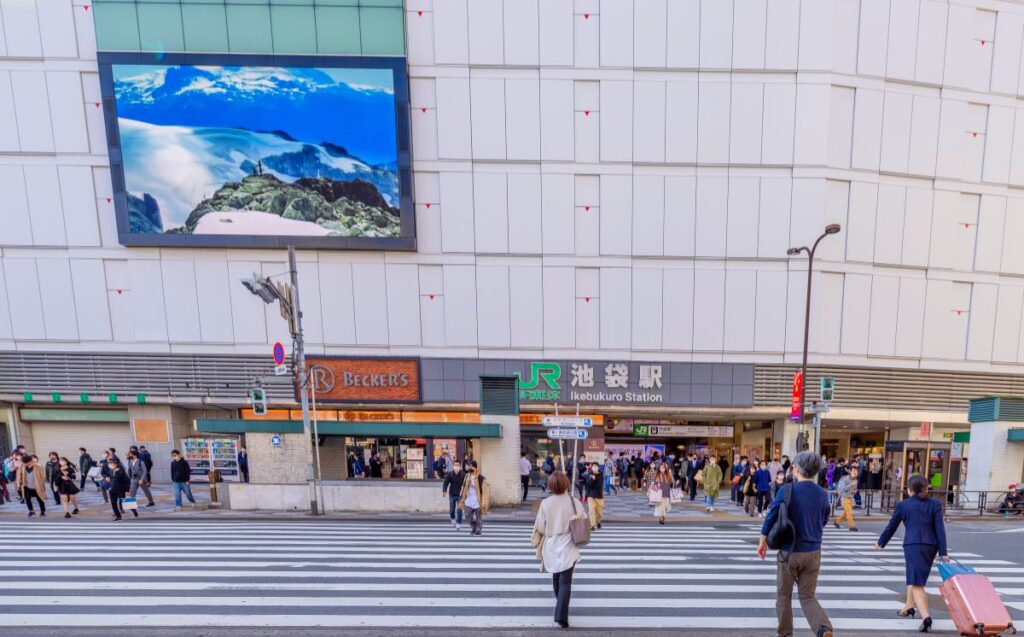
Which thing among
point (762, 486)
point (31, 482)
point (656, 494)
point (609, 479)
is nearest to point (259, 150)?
point (31, 482)

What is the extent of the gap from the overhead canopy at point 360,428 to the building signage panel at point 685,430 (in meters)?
9.56

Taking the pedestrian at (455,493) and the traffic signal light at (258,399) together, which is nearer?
the pedestrian at (455,493)

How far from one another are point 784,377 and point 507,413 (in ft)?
39.7

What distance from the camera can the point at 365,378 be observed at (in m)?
17.8

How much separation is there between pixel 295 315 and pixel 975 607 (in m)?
14.3

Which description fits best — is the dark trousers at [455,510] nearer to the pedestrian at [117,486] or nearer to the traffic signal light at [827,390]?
the pedestrian at [117,486]

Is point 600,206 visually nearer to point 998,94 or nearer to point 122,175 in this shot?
point 998,94

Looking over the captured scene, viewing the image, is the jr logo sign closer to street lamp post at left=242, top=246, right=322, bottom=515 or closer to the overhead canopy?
the overhead canopy

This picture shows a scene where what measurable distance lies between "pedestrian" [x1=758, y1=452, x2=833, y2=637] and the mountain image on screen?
16.1 m

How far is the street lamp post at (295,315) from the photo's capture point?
11.7 metres

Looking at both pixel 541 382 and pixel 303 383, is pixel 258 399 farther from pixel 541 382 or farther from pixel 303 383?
pixel 541 382

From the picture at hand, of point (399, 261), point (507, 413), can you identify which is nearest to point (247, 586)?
point (507, 413)

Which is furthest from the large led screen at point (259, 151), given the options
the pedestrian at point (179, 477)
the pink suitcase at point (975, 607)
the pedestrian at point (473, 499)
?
the pink suitcase at point (975, 607)

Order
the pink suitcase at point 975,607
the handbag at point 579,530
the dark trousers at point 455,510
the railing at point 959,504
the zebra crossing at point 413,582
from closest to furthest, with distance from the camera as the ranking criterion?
the pink suitcase at point 975,607 < the handbag at point 579,530 < the zebra crossing at point 413,582 < the dark trousers at point 455,510 < the railing at point 959,504
